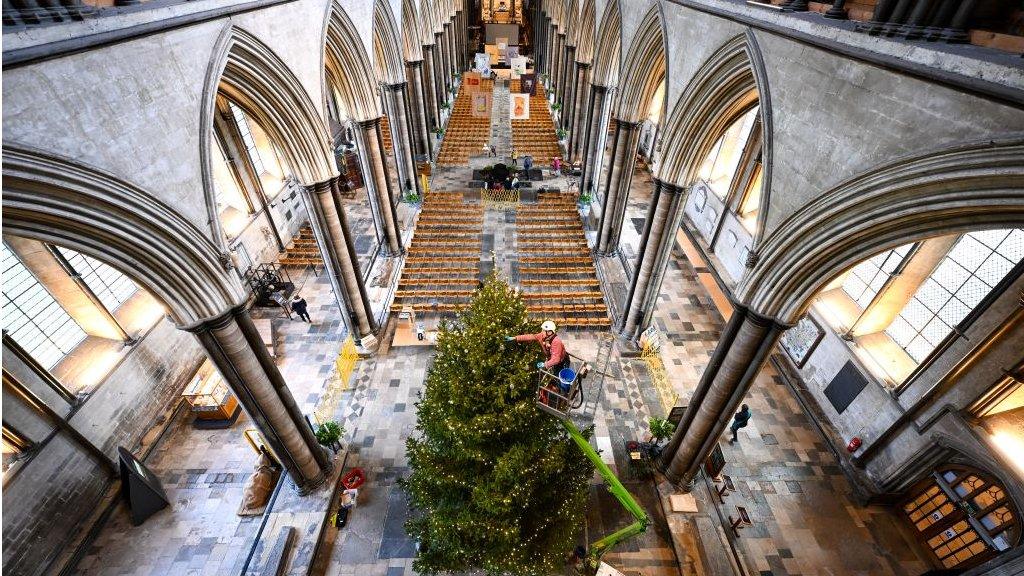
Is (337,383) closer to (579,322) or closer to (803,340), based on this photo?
(579,322)

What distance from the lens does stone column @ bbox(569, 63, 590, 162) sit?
2227 cm

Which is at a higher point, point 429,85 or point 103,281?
point 429,85

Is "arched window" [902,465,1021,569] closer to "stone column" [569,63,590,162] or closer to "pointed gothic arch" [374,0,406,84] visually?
"stone column" [569,63,590,162]

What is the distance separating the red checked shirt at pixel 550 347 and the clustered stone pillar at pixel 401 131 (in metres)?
14.6

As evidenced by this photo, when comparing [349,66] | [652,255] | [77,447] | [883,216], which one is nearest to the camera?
[883,216]

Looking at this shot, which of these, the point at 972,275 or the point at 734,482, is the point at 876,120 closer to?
the point at 972,275

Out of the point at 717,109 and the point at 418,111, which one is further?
the point at 418,111

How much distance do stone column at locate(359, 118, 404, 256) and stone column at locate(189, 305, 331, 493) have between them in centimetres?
839

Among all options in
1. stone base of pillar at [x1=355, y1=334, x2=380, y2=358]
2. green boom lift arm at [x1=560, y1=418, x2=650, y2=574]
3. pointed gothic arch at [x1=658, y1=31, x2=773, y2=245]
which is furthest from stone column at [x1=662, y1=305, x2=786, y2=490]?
stone base of pillar at [x1=355, y1=334, x2=380, y2=358]

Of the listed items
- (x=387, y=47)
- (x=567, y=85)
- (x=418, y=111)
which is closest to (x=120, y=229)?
(x=387, y=47)

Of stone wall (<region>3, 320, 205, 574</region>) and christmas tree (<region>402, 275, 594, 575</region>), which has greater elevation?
stone wall (<region>3, 320, 205, 574</region>)

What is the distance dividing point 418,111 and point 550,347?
18.8 m

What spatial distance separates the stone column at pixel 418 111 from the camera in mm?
21750

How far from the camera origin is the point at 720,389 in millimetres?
8273
